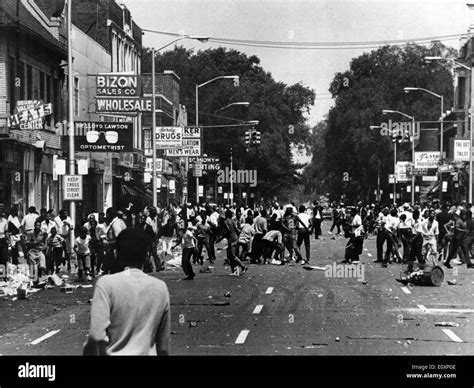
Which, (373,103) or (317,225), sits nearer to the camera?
(317,225)

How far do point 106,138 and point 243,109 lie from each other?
87.0ft

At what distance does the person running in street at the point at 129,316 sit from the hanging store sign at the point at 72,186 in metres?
23.3

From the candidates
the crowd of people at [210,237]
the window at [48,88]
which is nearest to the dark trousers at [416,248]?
the crowd of people at [210,237]

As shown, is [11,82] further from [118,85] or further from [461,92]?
[461,92]

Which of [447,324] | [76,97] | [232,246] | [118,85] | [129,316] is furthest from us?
[76,97]

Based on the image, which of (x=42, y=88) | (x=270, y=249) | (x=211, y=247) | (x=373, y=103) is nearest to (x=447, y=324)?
(x=270, y=249)

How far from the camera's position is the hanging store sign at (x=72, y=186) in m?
29.4

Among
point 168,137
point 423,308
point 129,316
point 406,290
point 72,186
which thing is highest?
point 168,137

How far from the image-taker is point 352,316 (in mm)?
17250

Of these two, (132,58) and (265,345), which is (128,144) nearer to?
(132,58)

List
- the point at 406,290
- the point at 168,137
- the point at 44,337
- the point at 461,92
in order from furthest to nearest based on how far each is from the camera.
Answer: the point at 461,92
the point at 168,137
the point at 406,290
the point at 44,337

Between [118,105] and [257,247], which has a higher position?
[118,105]

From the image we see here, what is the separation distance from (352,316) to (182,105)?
5974 centimetres

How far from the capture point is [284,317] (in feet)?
56.0
